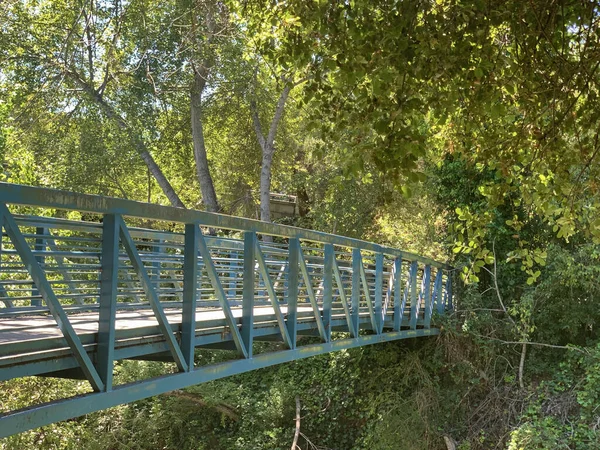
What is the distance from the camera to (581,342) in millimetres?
13711

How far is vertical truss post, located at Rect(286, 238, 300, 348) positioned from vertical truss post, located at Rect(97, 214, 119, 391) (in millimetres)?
3301

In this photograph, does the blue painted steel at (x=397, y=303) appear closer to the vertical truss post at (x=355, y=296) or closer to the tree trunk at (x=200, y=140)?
the vertical truss post at (x=355, y=296)

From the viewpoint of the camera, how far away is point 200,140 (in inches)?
690

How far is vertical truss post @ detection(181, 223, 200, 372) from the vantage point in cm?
574

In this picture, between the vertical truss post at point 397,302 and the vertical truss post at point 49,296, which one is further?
the vertical truss post at point 397,302

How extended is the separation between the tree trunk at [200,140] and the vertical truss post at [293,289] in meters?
9.54

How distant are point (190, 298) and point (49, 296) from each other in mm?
1793

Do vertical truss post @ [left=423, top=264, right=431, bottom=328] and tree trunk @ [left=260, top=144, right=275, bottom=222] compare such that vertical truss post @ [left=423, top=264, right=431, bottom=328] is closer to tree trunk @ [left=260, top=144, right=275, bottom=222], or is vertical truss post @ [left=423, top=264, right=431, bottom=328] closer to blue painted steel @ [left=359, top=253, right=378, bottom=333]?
blue painted steel @ [left=359, top=253, right=378, bottom=333]

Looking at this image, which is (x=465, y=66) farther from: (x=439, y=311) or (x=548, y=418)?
(x=439, y=311)

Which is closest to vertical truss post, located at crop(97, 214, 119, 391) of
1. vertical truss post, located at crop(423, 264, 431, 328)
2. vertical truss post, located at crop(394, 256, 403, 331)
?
vertical truss post, located at crop(394, 256, 403, 331)

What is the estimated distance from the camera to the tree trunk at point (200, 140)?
55.6 feet

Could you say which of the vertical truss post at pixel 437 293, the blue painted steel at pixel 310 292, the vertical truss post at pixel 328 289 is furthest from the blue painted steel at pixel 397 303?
the blue painted steel at pixel 310 292

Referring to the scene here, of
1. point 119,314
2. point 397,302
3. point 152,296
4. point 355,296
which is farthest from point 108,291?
point 397,302

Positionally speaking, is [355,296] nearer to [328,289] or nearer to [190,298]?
[328,289]
